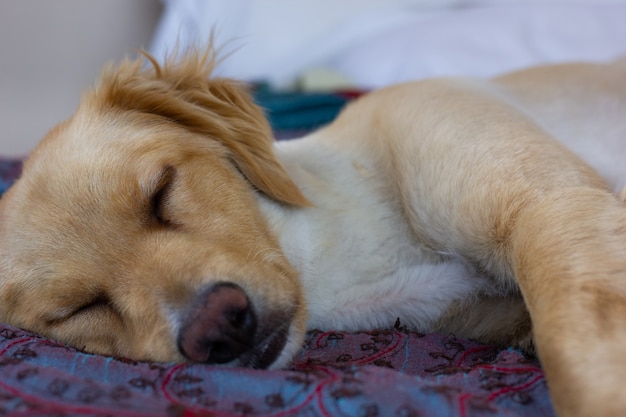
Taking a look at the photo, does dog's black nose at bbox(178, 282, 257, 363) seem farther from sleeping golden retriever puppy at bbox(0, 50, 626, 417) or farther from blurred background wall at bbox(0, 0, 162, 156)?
blurred background wall at bbox(0, 0, 162, 156)

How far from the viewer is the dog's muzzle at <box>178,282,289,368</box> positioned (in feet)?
3.71

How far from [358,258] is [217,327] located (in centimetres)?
61

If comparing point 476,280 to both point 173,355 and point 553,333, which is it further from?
point 173,355

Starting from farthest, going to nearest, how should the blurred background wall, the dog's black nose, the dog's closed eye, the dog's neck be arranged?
the blurred background wall, the dog's neck, the dog's closed eye, the dog's black nose

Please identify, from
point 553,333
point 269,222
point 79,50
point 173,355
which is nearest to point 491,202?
point 553,333

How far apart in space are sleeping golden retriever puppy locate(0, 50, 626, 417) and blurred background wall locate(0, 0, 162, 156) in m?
2.88

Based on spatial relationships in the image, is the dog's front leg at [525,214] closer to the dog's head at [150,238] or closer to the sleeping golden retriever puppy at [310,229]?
the sleeping golden retriever puppy at [310,229]

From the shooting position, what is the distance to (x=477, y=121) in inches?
64.5

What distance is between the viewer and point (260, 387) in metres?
1.01

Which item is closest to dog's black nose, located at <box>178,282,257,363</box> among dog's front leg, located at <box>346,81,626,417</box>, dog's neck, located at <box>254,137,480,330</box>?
dog's neck, located at <box>254,137,480,330</box>

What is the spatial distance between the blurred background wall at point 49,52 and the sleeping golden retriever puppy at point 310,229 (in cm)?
288

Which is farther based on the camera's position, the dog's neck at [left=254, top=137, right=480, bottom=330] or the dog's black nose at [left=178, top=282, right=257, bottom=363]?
the dog's neck at [left=254, top=137, right=480, bottom=330]

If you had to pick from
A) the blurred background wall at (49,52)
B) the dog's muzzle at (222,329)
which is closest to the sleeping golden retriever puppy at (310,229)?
the dog's muzzle at (222,329)

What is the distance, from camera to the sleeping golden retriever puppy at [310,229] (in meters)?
1.14
